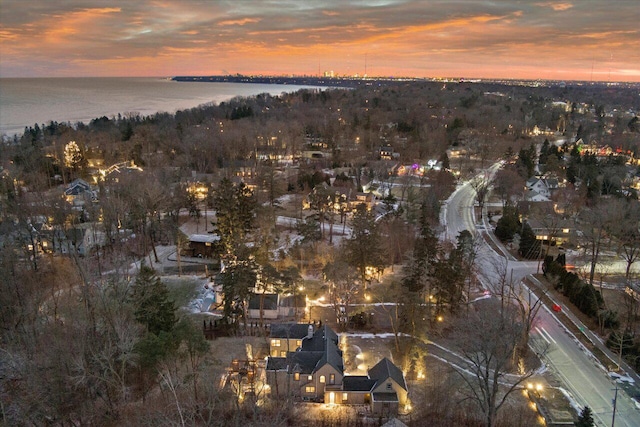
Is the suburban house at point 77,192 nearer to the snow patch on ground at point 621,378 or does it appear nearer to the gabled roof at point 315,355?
the gabled roof at point 315,355

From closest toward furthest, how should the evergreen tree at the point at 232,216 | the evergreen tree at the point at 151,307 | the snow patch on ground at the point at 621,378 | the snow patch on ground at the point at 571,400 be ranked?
the snow patch on ground at the point at 571,400
the snow patch on ground at the point at 621,378
the evergreen tree at the point at 151,307
the evergreen tree at the point at 232,216

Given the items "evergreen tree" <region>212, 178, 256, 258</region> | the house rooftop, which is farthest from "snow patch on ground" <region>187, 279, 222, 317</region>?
the house rooftop

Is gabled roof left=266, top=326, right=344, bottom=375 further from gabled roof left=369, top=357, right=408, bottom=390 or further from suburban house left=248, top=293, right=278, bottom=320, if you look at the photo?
suburban house left=248, top=293, right=278, bottom=320

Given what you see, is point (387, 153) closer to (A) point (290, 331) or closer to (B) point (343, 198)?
(B) point (343, 198)

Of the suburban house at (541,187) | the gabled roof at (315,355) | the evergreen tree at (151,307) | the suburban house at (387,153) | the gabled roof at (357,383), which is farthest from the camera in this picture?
the suburban house at (387,153)

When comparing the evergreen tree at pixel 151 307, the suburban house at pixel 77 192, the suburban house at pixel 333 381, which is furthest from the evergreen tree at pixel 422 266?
the suburban house at pixel 77 192

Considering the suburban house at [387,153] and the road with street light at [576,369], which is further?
the suburban house at [387,153]

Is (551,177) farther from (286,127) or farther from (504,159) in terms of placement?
(286,127)

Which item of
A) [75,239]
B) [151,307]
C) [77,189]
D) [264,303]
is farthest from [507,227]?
[77,189]
